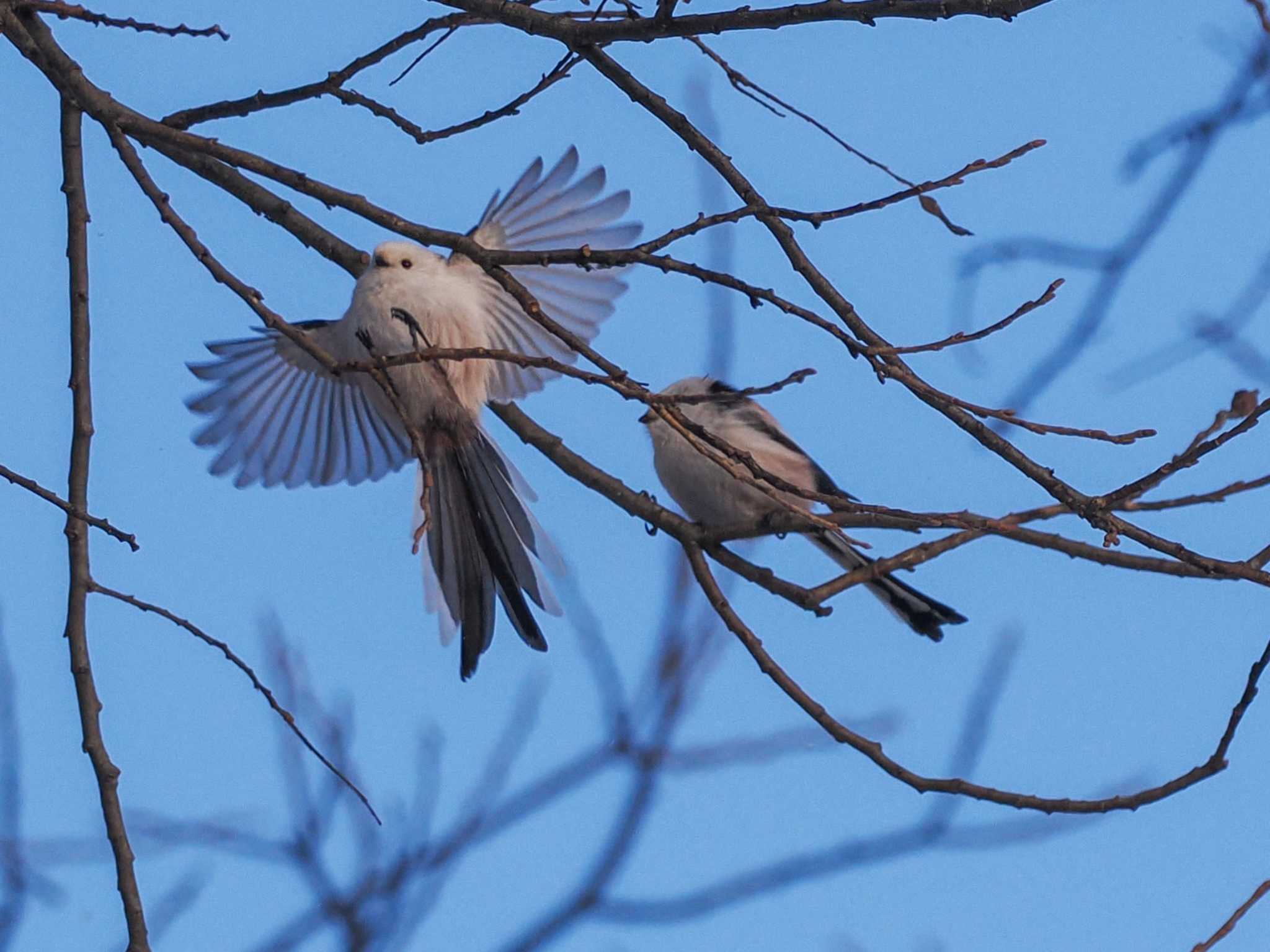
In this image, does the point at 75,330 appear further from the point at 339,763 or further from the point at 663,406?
the point at 663,406

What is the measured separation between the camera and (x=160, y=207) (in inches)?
95.0

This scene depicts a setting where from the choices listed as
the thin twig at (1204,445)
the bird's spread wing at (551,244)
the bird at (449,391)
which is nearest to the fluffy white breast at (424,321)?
the bird at (449,391)

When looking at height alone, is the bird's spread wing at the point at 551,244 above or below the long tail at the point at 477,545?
above

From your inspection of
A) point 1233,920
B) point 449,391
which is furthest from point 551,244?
point 1233,920

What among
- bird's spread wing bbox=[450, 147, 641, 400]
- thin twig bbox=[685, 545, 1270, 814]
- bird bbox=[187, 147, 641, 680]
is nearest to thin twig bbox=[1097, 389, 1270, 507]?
thin twig bbox=[685, 545, 1270, 814]

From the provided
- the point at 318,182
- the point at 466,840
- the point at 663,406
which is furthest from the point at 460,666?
the point at 663,406

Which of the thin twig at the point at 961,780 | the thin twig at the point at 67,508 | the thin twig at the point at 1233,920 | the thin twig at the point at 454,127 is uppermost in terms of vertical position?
the thin twig at the point at 454,127

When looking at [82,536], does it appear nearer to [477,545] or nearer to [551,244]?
[477,545]

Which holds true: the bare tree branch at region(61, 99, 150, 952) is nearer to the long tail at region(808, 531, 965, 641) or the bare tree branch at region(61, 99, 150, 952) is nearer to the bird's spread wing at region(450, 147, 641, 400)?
the bird's spread wing at region(450, 147, 641, 400)

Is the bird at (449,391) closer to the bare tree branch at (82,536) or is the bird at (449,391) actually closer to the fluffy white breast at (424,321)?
the fluffy white breast at (424,321)

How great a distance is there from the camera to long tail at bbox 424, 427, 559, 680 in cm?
323

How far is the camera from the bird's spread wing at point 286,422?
12.5ft

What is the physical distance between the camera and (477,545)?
336 centimetres

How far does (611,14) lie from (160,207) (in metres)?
0.82
